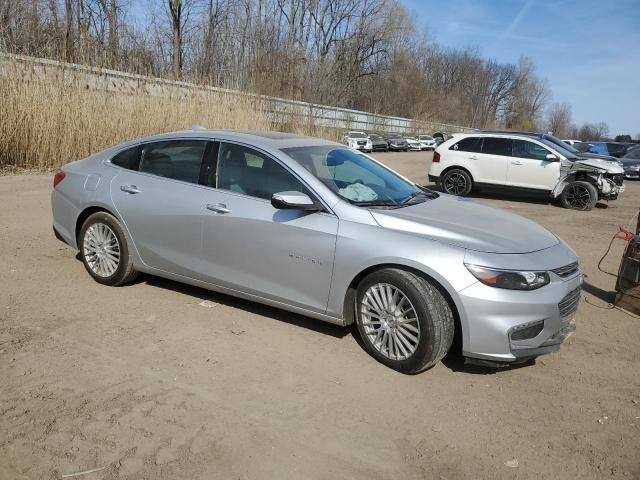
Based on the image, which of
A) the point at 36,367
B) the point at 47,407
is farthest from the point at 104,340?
the point at 47,407

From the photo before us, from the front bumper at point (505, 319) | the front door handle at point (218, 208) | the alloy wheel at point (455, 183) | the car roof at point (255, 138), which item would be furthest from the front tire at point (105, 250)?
the alloy wheel at point (455, 183)

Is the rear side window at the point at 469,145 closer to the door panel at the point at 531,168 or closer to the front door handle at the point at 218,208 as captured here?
the door panel at the point at 531,168

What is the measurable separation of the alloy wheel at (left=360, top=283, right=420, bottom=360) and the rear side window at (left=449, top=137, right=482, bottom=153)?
10493mm

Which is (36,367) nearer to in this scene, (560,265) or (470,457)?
(470,457)

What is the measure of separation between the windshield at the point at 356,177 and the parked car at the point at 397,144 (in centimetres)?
3892

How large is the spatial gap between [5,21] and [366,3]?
5551 cm

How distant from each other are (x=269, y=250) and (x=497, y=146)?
34.3 feet

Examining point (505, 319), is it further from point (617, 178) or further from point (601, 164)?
point (617, 178)

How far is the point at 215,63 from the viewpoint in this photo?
19047 mm

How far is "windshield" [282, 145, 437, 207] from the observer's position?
13.7ft

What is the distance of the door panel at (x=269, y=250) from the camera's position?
12.8 feet

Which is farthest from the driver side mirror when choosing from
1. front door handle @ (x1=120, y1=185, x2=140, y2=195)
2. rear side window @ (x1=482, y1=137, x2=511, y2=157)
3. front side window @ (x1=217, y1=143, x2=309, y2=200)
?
rear side window @ (x1=482, y1=137, x2=511, y2=157)

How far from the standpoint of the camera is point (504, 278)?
134 inches

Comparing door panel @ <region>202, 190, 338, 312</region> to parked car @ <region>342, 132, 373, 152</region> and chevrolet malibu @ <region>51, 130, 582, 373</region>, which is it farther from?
parked car @ <region>342, 132, 373, 152</region>
